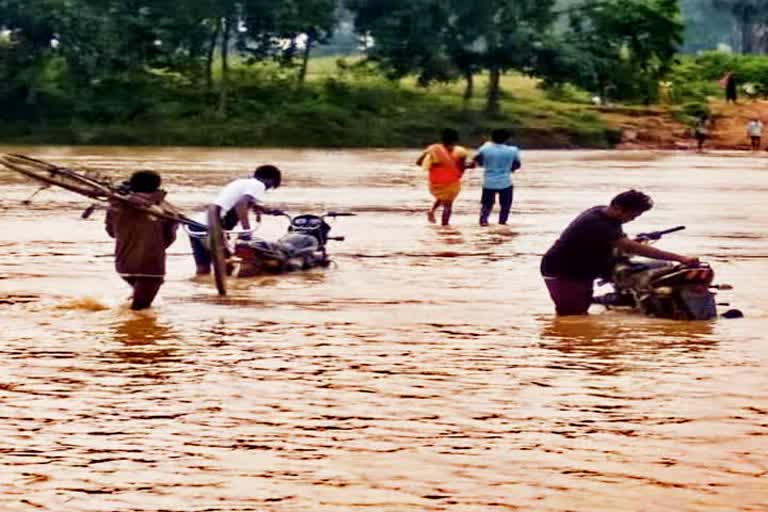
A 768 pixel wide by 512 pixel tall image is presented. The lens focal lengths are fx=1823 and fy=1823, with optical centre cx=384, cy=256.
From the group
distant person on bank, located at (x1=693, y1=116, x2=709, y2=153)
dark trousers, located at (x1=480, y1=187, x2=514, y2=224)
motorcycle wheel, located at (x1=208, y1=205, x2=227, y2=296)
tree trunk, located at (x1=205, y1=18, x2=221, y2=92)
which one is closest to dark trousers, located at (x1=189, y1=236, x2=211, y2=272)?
motorcycle wheel, located at (x1=208, y1=205, x2=227, y2=296)

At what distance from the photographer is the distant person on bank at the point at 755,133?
182 feet

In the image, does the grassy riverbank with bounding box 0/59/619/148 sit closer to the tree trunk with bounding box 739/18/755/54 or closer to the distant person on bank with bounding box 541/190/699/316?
the tree trunk with bounding box 739/18/755/54

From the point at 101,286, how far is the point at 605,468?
8124mm

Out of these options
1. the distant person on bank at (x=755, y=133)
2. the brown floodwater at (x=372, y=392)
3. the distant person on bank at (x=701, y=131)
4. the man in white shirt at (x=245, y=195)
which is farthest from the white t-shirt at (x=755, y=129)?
the man in white shirt at (x=245, y=195)

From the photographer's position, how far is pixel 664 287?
12734mm

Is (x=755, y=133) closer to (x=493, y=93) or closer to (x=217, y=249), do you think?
(x=493, y=93)

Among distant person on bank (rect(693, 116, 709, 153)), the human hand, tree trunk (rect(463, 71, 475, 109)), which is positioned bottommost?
distant person on bank (rect(693, 116, 709, 153))

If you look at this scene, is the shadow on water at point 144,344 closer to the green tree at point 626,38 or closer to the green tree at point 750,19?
the green tree at point 626,38

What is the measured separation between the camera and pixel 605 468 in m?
7.63

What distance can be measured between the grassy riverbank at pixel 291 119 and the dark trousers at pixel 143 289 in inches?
1658

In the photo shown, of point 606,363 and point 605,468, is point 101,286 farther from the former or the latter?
point 605,468

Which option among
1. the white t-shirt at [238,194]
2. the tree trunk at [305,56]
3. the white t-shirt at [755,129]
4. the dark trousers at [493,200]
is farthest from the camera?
the tree trunk at [305,56]

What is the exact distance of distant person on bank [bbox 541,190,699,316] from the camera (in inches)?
484

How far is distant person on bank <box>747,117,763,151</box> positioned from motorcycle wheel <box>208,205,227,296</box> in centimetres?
4286
